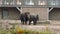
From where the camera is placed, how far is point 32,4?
1339 inches

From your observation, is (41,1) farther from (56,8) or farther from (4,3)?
(4,3)

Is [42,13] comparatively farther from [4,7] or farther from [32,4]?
[4,7]

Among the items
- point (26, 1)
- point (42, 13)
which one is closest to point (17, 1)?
point (26, 1)

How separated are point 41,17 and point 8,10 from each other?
14.6ft

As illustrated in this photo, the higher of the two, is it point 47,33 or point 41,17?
point 47,33

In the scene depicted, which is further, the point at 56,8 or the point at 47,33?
the point at 56,8

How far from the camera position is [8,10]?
115 ft

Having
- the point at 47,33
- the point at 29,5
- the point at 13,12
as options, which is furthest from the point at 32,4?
the point at 47,33

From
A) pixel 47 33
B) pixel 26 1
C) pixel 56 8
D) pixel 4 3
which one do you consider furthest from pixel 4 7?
pixel 47 33

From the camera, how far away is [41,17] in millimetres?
33031

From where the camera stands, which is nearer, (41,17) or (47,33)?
(47,33)

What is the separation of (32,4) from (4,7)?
3358 mm

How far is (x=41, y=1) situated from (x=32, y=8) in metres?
1.39

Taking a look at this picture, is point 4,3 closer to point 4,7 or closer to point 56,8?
point 4,7
